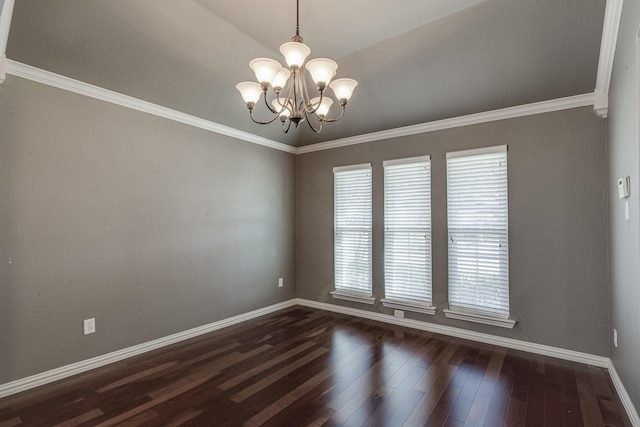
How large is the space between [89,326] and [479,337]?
152 inches

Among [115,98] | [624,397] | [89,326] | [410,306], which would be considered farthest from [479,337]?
[115,98]

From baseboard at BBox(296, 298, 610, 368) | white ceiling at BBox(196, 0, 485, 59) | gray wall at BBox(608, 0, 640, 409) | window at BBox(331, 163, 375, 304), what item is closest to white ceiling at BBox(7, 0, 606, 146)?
white ceiling at BBox(196, 0, 485, 59)

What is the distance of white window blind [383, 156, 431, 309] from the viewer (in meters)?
3.91

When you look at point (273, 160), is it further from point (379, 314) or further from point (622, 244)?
point (622, 244)

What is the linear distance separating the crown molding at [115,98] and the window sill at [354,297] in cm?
241

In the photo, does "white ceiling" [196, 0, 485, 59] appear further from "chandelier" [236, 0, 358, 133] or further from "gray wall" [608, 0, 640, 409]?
"gray wall" [608, 0, 640, 409]

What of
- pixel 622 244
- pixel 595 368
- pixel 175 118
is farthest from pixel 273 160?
pixel 595 368

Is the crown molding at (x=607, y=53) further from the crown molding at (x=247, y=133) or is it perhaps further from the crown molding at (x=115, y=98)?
the crown molding at (x=115, y=98)

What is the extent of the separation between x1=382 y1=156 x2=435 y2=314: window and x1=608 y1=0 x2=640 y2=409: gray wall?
166 centimetres

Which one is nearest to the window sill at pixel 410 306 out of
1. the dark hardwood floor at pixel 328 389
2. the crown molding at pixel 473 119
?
the dark hardwood floor at pixel 328 389

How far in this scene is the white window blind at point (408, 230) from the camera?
3.91m

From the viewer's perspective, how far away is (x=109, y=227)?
2984 millimetres

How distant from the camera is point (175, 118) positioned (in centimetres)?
353

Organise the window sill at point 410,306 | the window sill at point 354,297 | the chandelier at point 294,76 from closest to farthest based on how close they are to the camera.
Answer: the chandelier at point 294,76
the window sill at point 410,306
the window sill at point 354,297
